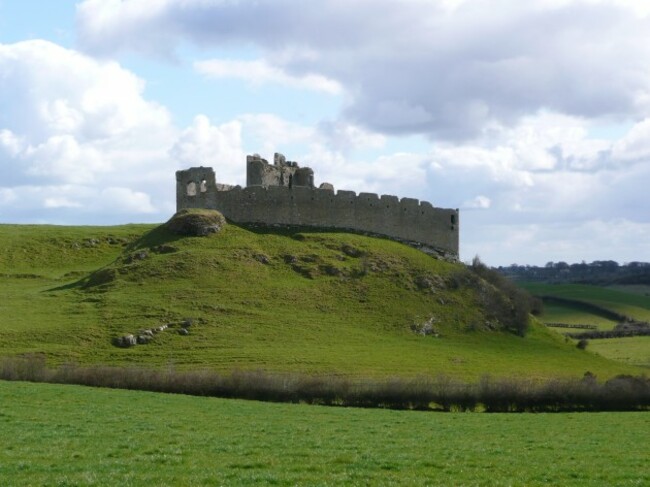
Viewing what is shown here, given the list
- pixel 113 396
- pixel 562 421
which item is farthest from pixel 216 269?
pixel 562 421

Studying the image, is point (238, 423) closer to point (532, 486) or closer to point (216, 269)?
point (532, 486)

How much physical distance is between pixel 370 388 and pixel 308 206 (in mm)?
46281

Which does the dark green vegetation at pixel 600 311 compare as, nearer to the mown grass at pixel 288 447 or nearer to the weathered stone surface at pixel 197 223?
the weathered stone surface at pixel 197 223

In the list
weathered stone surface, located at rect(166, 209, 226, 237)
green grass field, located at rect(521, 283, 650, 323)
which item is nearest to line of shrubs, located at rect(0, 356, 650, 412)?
weathered stone surface, located at rect(166, 209, 226, 237)

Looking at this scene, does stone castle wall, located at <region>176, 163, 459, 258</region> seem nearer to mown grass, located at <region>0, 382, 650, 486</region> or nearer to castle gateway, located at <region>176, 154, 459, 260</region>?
castle gateway, located at <region>176, 154, 459, 260</region>

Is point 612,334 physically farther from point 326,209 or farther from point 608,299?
point 608,299

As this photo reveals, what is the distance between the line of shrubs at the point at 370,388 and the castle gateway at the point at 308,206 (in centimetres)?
4071

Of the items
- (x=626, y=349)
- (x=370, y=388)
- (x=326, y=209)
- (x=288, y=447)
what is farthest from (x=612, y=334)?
(x=288, y=447)

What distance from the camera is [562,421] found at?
4169 centimetres

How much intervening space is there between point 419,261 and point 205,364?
36.2 meters

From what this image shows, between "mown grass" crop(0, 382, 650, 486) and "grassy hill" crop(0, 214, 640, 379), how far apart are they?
2297 cm

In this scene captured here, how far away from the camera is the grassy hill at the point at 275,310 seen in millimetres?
64938

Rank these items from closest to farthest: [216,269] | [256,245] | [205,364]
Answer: [205,364] → [216,269] → [256,245]

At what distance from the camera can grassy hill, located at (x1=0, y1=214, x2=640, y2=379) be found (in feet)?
213
